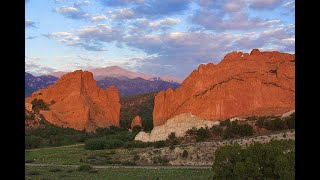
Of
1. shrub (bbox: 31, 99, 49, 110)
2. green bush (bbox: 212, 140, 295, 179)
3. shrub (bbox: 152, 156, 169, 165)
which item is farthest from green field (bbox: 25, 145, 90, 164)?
shrub (bbox: 31, 99, 49, 110)

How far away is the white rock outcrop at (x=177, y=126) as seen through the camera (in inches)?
1941

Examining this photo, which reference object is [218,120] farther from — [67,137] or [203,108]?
[67,137]

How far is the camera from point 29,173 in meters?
26.7

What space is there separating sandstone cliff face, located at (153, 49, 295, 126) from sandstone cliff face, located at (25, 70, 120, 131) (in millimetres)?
13118

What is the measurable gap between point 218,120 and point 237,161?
3476cm

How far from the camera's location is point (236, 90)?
53.5 metres

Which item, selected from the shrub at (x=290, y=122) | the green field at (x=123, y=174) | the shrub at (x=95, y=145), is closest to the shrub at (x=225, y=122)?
the shrub at (x=290, y=122)

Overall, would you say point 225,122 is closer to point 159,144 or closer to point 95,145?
point 159,144

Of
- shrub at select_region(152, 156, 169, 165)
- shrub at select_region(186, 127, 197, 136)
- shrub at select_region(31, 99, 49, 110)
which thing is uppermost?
shrub at select_region(31, 99, 49, 110)

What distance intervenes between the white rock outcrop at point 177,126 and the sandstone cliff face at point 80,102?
1772cm

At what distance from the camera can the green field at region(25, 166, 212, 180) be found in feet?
82.6

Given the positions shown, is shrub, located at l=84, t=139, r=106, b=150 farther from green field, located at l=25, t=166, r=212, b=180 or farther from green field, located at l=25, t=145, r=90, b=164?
green field, located at l=25, t=166, r=212, b=180

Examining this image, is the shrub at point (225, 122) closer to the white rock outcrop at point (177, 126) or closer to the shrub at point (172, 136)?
the white rock outcrop at point (177, 126)

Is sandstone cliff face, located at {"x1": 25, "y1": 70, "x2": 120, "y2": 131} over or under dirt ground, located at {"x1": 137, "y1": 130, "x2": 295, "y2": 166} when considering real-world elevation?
over
